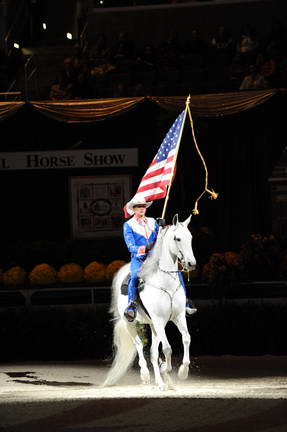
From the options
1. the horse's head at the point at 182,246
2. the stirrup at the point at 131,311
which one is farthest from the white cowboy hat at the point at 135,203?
the stirrup at the point at 131,311

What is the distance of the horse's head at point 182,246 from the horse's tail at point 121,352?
1.81 meters

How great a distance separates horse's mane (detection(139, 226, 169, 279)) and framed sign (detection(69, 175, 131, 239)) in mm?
10084

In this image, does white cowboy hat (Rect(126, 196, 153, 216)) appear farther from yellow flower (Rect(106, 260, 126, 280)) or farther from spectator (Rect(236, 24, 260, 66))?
spectator (Rect(236, 24, 260, 66))

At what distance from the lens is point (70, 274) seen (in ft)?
60.1

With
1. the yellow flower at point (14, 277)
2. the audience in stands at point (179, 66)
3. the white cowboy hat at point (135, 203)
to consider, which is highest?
the audience in stands at point (179, 66)

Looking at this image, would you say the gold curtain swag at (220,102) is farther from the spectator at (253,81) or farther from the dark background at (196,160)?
the dark background at (196,160)

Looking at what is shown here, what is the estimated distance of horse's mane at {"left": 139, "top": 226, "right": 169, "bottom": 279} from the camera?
12.7 metres

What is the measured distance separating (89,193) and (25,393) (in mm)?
10808

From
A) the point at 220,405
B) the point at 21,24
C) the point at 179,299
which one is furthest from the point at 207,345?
the point at 21,24

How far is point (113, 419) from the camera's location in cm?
1027

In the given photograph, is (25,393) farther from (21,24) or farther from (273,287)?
(21,24)

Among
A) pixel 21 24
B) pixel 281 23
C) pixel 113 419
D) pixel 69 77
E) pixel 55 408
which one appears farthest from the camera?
pixel 21 24

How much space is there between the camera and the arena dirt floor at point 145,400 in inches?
389

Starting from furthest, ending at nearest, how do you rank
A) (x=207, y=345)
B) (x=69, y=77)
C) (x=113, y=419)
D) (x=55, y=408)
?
(x=69, y=77), (x=207, y=345), (x=55, y=408), (x=113, y=419)
